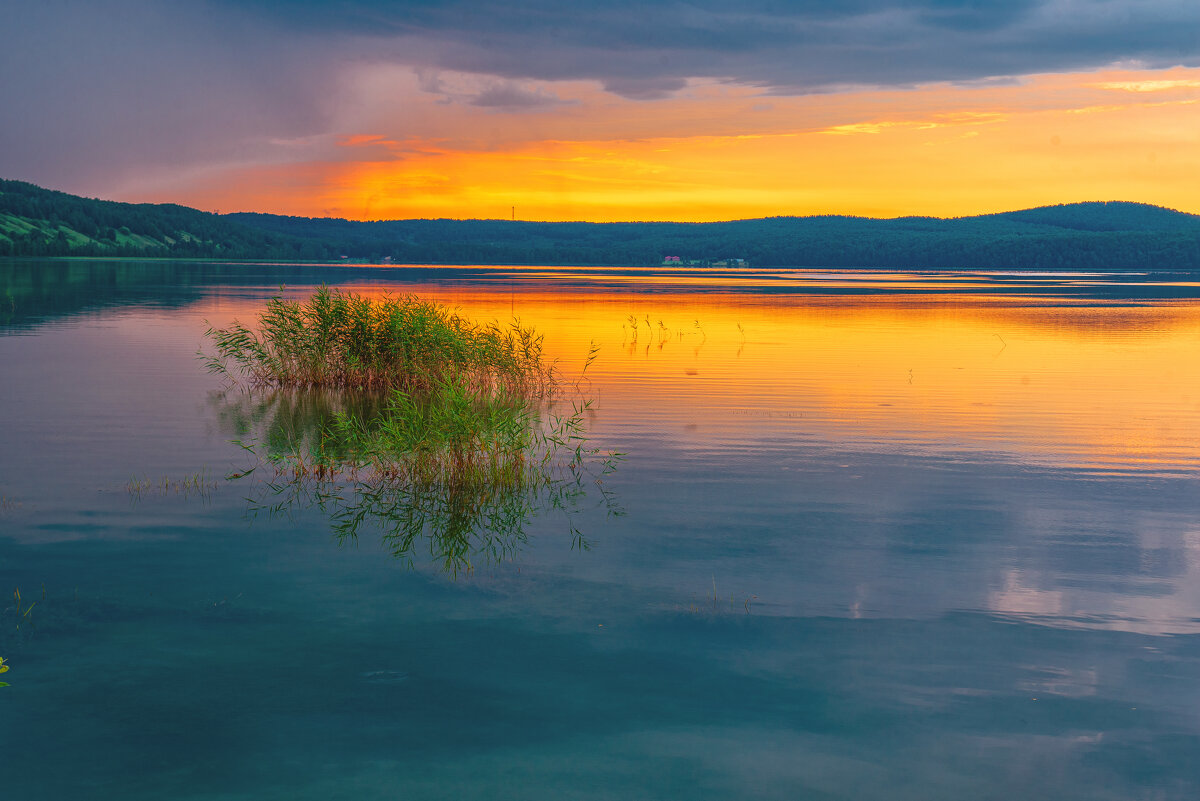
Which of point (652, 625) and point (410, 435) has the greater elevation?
point (410, 435)

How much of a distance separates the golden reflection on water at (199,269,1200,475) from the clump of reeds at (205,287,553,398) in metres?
2.79

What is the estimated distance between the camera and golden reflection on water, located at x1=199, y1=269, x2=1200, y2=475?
791 inches

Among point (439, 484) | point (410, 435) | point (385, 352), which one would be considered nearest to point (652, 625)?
point (439, 484)

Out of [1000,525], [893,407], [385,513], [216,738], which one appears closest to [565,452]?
[385,513]

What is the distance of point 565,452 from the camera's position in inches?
738

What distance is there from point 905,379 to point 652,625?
21259 millimetres

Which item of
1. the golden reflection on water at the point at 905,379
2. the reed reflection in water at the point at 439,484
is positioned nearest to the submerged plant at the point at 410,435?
the reed reflection in water at the point at 439,484

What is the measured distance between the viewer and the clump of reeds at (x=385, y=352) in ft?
78.7

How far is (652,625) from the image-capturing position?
10.4 m

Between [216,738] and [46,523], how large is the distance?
7.13 meters

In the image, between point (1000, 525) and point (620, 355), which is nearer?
point (1000, 525)

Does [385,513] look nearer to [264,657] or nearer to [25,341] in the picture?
[264,657]

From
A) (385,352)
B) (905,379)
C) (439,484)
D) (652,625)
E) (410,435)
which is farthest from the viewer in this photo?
(905,379)

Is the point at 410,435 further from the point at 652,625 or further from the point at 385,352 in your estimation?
the point at 385,352
